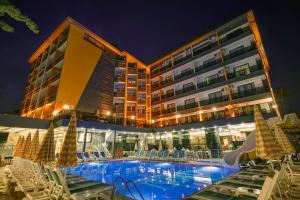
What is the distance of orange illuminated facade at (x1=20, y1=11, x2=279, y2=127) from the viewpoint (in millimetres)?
20344

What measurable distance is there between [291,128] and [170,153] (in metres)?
10.2

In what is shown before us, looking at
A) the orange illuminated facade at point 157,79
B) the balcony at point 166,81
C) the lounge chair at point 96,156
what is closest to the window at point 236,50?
the orange illuminated facade at point 157,79

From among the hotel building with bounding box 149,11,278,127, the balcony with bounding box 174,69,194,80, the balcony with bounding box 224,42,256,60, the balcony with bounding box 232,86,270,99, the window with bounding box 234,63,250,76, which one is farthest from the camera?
the balcony with bounding box 174,69,194,80

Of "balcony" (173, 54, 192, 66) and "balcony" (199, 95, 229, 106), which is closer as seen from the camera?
"balcony" (199, 95, 229, 106)

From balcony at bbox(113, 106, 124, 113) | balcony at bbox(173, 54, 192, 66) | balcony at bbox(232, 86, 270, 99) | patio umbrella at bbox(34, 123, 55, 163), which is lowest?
patio umbrella at bbox(34, 123, 55, 163)

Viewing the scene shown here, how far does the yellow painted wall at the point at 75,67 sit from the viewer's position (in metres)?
21.3

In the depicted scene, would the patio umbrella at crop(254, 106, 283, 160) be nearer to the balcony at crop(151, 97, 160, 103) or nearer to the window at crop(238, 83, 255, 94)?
the window at crop(238, 83, 255, 94)

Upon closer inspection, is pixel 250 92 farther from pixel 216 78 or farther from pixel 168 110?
pixel 168 110

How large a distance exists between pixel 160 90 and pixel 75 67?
14913 millimetres

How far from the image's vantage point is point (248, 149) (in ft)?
33.9

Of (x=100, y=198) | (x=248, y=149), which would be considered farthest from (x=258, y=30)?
(x=100, y=198)

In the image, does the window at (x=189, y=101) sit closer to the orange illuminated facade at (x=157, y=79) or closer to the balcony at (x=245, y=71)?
the orange illuminated facade at (x=157, y=79)

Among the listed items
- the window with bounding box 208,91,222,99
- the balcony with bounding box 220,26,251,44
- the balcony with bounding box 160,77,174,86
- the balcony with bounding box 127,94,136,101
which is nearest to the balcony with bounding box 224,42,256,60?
the balcony with bounding box 220,26,251,44

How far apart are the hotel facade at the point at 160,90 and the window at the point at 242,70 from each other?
0.13 meters
